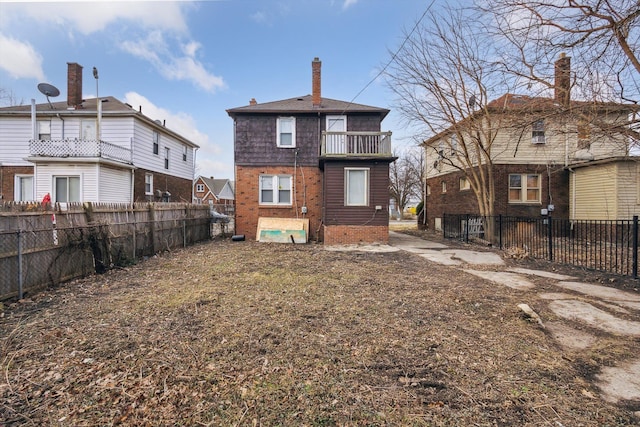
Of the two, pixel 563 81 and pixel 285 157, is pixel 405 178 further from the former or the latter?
pixel 563 81

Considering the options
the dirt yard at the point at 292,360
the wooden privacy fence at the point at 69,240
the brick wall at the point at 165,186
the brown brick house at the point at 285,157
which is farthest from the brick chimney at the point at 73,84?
the dirt yard at the point at 292,360

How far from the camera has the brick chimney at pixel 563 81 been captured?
6.63m

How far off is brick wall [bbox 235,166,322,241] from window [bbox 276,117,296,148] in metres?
1.19

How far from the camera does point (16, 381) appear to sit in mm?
2750

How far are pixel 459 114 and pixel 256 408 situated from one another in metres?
14.6

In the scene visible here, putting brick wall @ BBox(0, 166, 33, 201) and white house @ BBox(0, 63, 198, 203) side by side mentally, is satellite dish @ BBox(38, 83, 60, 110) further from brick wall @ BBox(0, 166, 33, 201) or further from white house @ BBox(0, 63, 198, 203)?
brick wall @ BBox(0, 166, 33, 201)

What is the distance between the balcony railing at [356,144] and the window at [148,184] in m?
12.4

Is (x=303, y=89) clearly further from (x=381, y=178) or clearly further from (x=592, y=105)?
(x=592, y=105)

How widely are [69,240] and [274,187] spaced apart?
29.5 feet

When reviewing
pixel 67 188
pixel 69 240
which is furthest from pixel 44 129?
pixel 69 240

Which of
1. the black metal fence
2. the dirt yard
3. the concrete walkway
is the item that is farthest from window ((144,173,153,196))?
the black metal fence

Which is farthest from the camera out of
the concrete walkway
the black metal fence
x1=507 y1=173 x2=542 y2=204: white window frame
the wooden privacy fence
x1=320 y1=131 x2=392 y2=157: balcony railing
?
x1=507 y1=173 x2=542 y2=204: white window frame

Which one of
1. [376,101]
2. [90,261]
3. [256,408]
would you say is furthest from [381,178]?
[256,408]

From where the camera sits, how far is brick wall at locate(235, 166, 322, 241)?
1445 centimetres
